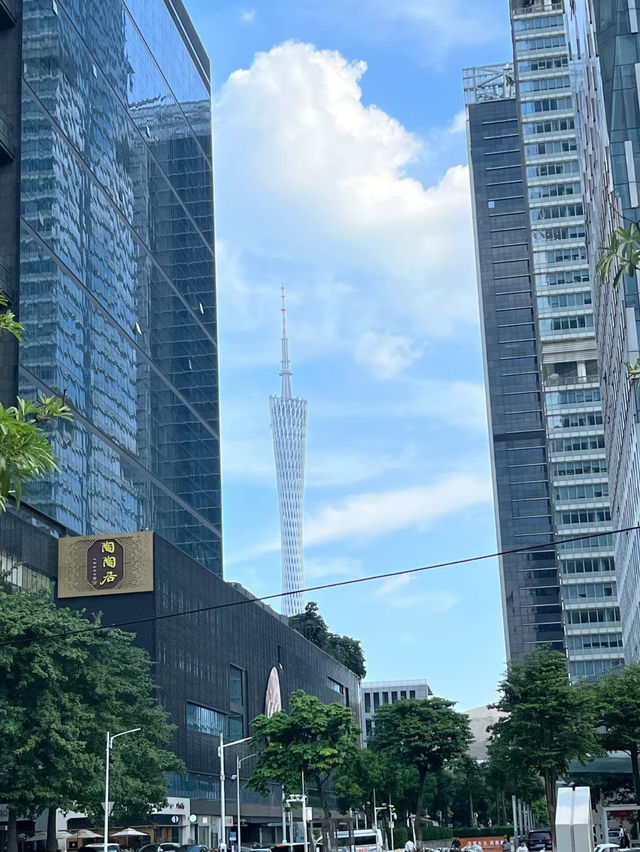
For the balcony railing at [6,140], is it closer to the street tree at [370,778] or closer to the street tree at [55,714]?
the street tree at [55,714]

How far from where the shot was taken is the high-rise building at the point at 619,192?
7800cm

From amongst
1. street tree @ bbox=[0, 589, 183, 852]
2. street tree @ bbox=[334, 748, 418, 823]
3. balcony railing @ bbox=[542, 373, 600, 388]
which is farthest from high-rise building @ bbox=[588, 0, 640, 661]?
balcony railing @ bbox=[542, 373, 600, 388]

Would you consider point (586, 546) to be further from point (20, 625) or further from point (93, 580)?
point (20, 625)

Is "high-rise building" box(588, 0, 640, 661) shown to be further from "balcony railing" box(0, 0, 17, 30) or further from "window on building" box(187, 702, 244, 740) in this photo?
"balcony railing" box(0, 0, 17, 30)

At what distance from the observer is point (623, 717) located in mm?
78500

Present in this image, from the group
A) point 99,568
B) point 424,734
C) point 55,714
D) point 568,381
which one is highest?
point 568,381

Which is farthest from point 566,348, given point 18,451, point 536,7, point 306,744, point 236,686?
point 18,451

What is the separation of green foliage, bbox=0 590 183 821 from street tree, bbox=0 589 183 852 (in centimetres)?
5

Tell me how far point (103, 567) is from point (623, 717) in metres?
43.8

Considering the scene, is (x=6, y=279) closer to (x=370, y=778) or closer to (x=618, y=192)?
(x=370, y=778)

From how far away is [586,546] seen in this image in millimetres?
169875

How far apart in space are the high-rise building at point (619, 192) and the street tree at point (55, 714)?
35.8m

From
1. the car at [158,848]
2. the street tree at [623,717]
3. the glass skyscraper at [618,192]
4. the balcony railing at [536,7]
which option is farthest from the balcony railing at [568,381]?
the car at [158,848]

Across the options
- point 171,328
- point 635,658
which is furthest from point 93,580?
point 171,328
